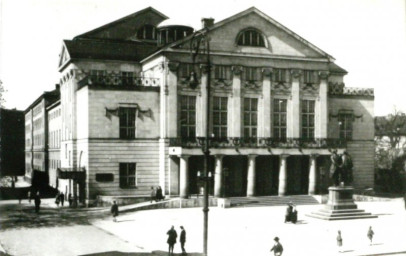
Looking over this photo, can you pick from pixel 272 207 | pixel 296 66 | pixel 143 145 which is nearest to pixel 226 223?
pixel 272 207

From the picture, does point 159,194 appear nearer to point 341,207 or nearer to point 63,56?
point 341,207

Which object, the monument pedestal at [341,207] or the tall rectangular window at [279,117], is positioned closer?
the monument pedestal at [341,207]

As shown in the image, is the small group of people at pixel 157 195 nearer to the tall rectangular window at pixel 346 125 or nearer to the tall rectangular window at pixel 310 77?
the tall rectangular window at pixel 310 77

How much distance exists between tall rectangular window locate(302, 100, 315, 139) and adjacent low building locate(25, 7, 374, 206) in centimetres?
9

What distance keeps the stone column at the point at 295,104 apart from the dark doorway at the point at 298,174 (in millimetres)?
2559

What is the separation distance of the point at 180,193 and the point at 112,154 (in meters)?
6.45

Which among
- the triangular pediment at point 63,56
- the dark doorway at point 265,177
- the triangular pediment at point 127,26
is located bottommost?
the dark doorway at point 265,177

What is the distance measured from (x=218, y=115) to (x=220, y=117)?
257 millimetres

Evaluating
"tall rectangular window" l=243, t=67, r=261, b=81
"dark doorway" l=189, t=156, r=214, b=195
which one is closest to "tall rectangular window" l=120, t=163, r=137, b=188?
"dark doorway" l=189, t=156, r=214, b=195

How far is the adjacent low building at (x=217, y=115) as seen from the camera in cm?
4269

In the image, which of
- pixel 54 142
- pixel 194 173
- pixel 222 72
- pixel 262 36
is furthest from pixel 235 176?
pixel 54 142

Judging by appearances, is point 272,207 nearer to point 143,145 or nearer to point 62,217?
point 143,145

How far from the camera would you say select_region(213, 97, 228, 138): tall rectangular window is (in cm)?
4534

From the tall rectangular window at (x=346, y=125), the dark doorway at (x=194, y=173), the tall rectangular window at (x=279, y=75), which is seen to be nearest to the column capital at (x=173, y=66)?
the dark doorway at (x=194, y=173)
